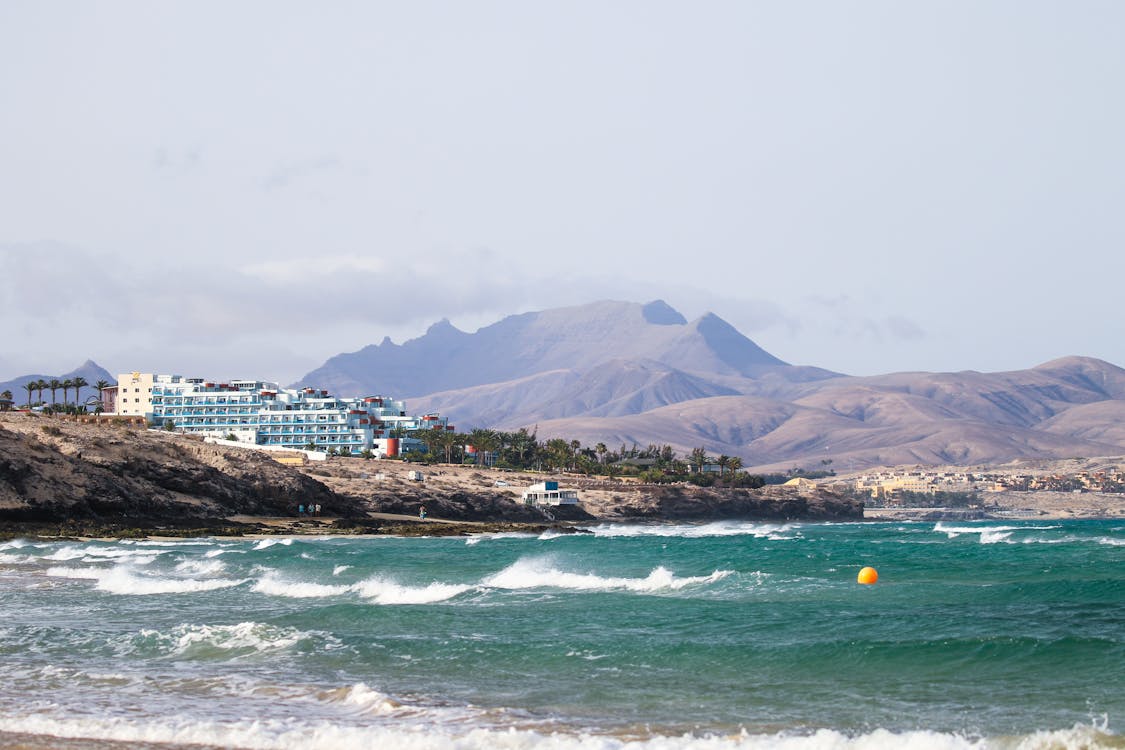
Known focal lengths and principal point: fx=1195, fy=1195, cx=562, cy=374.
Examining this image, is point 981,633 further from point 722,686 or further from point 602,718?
point 602,718

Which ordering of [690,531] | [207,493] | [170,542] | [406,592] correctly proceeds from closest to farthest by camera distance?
[406,592] → [170,542] → [207,493] → [690,531]

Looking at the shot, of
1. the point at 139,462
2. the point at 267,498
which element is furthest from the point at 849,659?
the point at 267,498

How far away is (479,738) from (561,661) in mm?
6772

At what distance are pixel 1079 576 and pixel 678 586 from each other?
49.3 ft

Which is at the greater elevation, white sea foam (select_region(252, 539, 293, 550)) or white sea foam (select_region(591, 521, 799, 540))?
white sea foam (select_region(252, 539, 293, 550))

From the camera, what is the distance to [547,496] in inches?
5640

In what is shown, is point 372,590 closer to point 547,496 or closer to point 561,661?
point 561,661

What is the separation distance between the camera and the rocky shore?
75062mm

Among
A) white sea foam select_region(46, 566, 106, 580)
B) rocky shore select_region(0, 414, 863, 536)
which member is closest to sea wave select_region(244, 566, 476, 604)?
white sea foam select_region(46, 566, 106, 580)

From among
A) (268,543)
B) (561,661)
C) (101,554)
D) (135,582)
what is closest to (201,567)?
(135,582)

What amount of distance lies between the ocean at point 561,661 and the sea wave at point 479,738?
50mm

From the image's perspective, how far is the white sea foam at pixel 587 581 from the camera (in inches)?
1549

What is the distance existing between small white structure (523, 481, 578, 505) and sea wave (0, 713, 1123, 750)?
123414mm

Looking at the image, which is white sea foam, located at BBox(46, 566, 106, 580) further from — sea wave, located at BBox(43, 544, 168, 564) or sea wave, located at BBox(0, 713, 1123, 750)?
sea wave, located at BBox(0, 713, 1123, 750)
